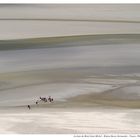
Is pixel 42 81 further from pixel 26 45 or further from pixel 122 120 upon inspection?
pixel 122 120

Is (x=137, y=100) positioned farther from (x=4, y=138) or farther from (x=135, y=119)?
(x=4, y=138)

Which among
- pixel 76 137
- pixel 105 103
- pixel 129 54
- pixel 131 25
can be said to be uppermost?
pixel 131 25

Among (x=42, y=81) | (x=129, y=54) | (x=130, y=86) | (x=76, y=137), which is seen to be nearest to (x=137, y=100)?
(x=130, y=86)

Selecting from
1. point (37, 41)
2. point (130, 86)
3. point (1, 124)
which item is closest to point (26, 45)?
point (37, 41)

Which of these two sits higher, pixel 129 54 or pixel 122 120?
pixel 129 54

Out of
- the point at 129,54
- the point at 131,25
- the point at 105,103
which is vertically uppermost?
the point at 131,25

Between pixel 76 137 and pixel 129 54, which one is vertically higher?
pixel 129 54
